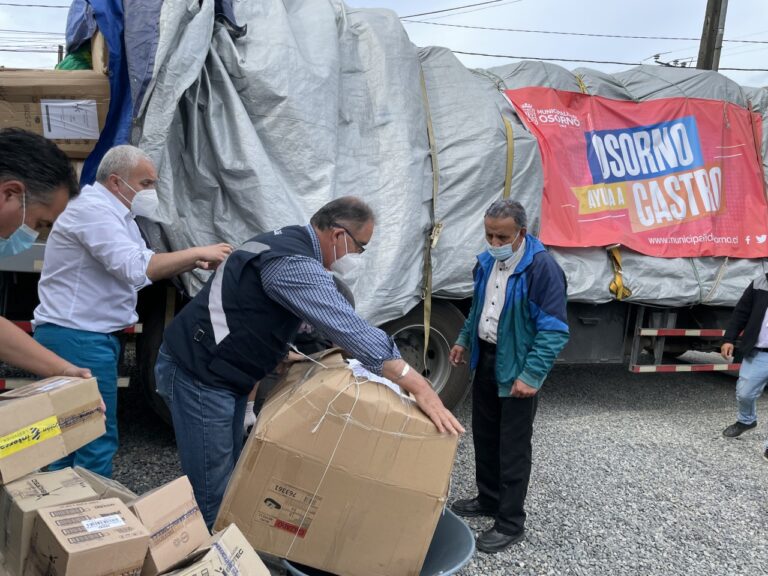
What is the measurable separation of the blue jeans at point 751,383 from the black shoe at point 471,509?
9.09 feet

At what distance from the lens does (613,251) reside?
16.2 feet

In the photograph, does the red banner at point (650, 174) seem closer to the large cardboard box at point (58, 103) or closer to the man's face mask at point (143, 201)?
the man's face mask at point (143, 201)

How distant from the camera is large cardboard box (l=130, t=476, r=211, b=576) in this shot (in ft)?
5.34

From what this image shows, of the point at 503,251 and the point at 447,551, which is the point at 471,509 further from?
Answer: the point at 503,251

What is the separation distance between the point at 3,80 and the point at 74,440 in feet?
8.42

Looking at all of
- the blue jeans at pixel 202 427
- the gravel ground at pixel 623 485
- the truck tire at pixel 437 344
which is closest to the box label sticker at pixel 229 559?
the blue jeans at pixel 202 427

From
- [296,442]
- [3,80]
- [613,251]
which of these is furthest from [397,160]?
[296,442]

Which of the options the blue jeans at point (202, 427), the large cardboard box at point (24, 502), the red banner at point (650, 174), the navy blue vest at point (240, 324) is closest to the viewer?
the large cardboard box at point (24, 502)

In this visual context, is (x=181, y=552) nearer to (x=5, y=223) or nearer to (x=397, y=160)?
(x=5, y=223)

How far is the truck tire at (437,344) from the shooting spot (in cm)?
437

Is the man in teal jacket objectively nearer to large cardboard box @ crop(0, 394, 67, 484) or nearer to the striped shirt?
the striped shirt

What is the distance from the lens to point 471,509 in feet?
11.2

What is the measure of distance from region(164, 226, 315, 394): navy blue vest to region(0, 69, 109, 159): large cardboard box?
183 cm

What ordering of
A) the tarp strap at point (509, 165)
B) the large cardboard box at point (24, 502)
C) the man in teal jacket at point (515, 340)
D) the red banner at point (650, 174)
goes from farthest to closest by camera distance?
1. the red banner at point (650, 174)
2. the tarp strap at point (509, 165)
3. the man in teal jacket at point (515, 340)
4. the large cardboard box at point (24, 502)
